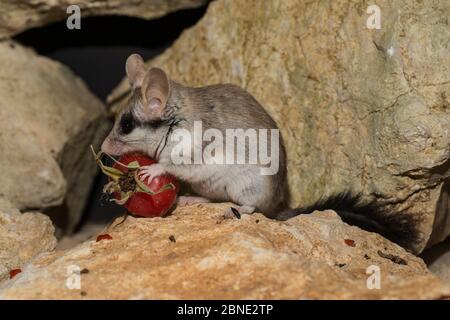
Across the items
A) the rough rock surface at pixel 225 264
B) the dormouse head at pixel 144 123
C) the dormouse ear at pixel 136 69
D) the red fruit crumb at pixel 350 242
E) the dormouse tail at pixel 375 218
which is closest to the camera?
the rough rock surface at pixel 225 264

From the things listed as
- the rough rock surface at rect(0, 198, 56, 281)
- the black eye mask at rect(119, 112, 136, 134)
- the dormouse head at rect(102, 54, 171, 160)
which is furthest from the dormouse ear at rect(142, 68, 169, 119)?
the rough rock surface at rect(0, 198, 56, 281)

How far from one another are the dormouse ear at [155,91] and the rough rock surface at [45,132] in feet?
4.92

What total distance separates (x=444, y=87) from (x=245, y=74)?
1.61 m

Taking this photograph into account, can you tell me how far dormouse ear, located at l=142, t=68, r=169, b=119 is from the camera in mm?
4422

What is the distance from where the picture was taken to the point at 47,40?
6.66 meters

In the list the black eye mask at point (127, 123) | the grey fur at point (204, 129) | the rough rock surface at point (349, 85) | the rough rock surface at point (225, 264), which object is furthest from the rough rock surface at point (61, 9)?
the rough rock surface at point (225, 264)

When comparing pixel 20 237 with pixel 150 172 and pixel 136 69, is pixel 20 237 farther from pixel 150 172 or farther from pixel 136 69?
pixel 136 69

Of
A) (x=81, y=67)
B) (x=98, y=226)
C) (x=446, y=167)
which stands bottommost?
(x=98, y=226)

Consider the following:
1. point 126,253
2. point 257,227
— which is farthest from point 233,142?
point 126,253

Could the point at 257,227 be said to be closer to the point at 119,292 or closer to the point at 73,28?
the point at 119,292

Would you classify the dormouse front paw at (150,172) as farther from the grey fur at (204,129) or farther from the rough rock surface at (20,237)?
the rough rock surface at (20,237)

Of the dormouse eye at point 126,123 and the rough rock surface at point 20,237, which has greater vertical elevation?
the dormouse eye at point 126,123

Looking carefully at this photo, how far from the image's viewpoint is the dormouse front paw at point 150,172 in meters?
4.51

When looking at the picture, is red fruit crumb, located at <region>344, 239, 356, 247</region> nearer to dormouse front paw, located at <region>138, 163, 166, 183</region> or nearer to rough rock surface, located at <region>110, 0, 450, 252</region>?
rough rock surface, located at <region>110, 0, 450, 252</region>
